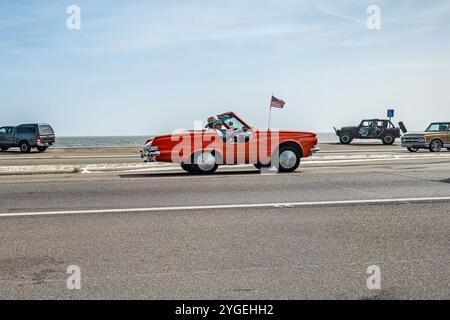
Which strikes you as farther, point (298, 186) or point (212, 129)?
point (212, 129)

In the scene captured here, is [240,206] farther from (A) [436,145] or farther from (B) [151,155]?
(A) [436,145]

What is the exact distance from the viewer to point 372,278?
16.5 ft

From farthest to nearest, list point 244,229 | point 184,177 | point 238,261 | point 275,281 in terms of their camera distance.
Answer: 1. point 184,177
2. point 244,229
3. point 238,261
4. point 275,281

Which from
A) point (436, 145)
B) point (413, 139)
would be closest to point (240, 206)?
point (413, 139)

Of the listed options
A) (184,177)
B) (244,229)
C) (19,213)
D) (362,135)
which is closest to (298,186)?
(184,177)

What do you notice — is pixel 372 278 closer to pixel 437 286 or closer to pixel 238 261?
pixel 437 286

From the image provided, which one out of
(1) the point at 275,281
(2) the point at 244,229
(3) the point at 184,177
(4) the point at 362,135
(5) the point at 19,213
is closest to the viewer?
(1) the point at 275,281

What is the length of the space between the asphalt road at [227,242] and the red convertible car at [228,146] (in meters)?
2.89

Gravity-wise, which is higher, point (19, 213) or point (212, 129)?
point (212, 129)

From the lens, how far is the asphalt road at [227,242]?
4.81 meters

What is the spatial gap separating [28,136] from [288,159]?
2633cm

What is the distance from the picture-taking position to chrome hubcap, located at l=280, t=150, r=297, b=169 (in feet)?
49.4

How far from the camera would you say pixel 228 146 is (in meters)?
14.6

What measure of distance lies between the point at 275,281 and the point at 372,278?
0.90 m
